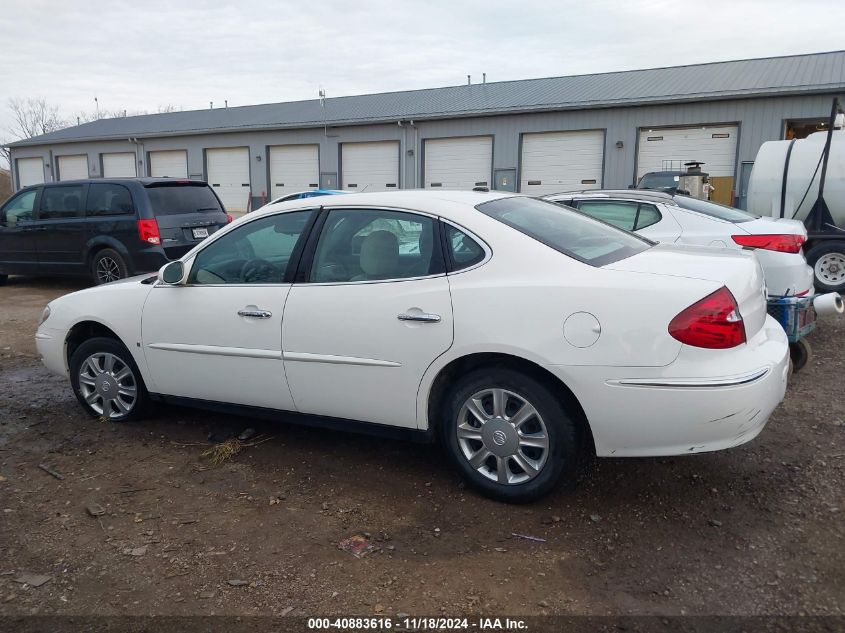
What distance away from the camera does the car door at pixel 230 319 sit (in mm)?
3904

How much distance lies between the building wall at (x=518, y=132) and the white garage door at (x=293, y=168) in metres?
0.26

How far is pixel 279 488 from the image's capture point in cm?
371

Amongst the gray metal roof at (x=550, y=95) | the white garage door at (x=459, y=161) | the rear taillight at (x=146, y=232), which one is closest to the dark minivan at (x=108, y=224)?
the rear taillight at (x=146, y=232)

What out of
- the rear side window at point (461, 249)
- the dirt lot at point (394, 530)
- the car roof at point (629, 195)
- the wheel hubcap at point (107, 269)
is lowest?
the dirt lot at point (394, 530)

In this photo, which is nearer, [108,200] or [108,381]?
[108,381]

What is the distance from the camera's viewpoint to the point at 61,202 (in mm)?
9859

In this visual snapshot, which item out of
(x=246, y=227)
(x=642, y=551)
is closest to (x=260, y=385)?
(x=246, y=227)

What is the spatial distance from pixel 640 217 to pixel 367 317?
4.17 meters

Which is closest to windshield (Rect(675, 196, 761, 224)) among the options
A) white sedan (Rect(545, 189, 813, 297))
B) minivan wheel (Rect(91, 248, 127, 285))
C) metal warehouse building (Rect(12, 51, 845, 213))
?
white sedan (Rect(545, 189, 813, 297))

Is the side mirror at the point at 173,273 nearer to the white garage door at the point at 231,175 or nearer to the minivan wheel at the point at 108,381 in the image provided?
the minivan wheel at the point at 108,381

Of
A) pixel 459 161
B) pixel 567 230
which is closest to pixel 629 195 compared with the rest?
pixel 567 230

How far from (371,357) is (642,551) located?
160 cm

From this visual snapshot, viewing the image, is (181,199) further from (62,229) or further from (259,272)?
(259,272)

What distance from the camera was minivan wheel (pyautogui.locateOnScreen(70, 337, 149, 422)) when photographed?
4.60 m
